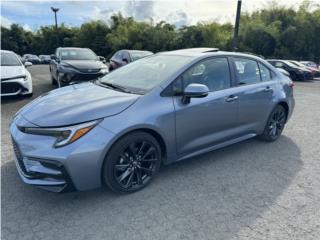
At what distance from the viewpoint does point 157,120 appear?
314cm

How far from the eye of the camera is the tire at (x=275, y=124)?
4.79 metres

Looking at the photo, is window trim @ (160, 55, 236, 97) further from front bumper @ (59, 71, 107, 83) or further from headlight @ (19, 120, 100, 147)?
front bumper @ (59, 71, 107, 83)

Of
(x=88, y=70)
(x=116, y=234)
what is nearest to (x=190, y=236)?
(x=116, y=234)

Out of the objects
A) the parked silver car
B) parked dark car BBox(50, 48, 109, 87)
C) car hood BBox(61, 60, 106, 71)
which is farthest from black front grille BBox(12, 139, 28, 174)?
car hood BBox(61, 60, 106, 71)

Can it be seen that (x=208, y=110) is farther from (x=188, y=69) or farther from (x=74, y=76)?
(x=74, y=76)

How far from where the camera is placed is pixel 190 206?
9.74 feet

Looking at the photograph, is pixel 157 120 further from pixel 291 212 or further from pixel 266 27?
pixel 266 27

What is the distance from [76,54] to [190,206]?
8.46m

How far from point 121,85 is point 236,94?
1.60m

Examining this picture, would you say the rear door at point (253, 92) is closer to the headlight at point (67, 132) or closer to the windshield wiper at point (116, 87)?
the windshield wiper at point (116, 87)

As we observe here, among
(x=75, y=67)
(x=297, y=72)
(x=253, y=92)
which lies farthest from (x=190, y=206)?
(x=297, y=72)

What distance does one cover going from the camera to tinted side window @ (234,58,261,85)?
13.7 feet

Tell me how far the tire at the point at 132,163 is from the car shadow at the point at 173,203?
0.45 ft

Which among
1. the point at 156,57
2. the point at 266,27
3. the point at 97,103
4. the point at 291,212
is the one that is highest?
the point at 266,27
